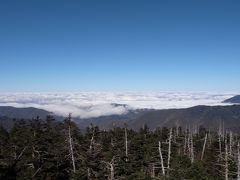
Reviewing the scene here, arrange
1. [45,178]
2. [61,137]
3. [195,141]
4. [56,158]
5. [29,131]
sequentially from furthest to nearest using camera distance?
[195,141] → [61,137] → [29,131] → [56,158] → [45,178]

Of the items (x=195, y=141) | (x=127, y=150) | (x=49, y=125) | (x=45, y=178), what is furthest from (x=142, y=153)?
(x=195, y=141)

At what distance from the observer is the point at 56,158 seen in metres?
49.1

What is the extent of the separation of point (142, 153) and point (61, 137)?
1715 centimetres

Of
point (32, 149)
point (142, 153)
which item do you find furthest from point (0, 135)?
point (142, 153)

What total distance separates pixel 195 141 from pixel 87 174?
7745 cm

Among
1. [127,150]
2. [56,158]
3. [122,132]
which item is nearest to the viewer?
[56,158]

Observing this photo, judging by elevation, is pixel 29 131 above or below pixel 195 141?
above

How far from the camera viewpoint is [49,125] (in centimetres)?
6212

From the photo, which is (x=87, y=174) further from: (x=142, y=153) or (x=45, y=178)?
(x=142, y=153)


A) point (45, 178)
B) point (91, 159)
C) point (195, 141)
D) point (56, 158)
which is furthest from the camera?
point (195, 141)

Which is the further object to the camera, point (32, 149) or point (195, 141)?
point (195, 141)

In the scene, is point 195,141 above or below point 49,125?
below

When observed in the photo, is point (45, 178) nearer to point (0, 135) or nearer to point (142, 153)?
point (142, 153)

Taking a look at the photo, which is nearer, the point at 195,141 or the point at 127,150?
the point at 127,150
